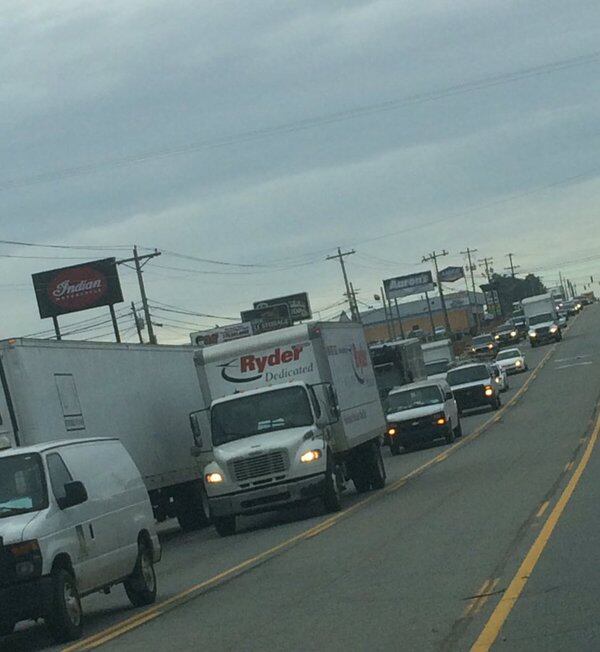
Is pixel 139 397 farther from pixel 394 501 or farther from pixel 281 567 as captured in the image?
pixel 281 567

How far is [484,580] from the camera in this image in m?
12.7

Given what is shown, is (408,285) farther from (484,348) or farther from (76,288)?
(76,288)

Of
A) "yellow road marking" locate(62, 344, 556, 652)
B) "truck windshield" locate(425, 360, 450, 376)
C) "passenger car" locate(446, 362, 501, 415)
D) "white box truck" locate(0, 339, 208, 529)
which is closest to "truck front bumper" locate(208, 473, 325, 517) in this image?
"yellow road marking" locate(62, 344, 556, 652)

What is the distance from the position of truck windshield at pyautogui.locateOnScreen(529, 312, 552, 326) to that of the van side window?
297 feet

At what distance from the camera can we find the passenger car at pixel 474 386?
168 ft

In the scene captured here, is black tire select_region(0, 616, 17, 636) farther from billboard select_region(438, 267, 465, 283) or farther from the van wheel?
billboard select_region(438, 267, 465, 283)

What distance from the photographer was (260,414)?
963 inches

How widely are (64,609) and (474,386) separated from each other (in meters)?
39.7

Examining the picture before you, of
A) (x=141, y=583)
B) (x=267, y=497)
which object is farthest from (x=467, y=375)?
(x=141, y=583)

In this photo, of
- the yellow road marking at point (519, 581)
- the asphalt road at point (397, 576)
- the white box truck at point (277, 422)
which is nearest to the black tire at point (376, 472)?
the asphalt road at point (397, 576)

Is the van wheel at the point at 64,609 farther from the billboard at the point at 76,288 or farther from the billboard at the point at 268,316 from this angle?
the billboard at the point at 268,316

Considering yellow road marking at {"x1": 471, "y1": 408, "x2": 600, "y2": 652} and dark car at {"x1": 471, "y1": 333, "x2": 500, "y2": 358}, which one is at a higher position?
dark car at {"x1": 471, "y1": 333, "x2": 500, "y2": 358}

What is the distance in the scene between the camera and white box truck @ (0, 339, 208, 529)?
A: 19.9 m

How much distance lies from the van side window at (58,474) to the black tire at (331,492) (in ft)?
34.1
